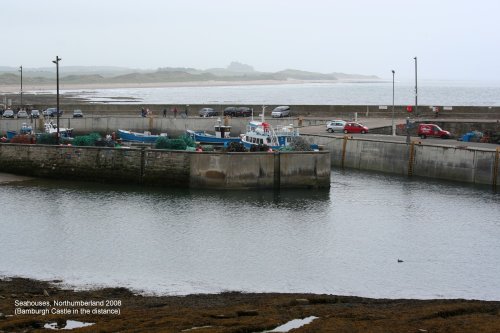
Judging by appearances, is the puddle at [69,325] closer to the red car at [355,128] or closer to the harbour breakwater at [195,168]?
the harbour breakwater at [195,168]

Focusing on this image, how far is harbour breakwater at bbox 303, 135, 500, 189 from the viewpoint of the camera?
5028cm

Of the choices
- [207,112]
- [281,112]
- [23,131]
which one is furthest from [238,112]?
[23,131]

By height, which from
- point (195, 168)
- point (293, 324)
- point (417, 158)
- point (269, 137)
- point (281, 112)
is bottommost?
point (293, 324)

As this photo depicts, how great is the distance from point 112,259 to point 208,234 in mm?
6248

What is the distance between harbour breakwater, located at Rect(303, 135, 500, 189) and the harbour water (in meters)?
1.47

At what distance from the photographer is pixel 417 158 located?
54.8 m

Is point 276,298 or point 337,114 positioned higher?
point 337,114

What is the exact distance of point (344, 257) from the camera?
1342 inches

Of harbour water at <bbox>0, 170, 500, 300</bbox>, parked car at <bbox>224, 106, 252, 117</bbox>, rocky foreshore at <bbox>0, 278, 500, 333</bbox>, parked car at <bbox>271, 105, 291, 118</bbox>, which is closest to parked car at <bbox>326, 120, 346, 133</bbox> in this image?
parked car at <bbox>271, 105, 291, 118</bbox>

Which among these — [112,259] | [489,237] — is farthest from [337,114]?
[112,259]

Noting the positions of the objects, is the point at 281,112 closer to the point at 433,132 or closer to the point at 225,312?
the point at 433,132

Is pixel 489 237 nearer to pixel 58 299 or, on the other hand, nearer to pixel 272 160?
pixel 272 160

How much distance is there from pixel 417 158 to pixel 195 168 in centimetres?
1644

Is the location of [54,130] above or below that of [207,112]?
below
